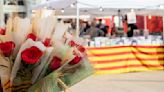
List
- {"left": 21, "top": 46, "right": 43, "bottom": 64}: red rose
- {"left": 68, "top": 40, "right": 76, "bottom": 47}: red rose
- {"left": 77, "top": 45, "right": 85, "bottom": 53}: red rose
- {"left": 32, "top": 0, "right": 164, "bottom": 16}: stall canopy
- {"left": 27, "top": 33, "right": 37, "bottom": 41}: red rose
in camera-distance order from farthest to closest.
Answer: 1. {"left": 32, "top": 0, "right": 164, "bottom": 16}: stall canopy
2. {"left": 77, "top": 45, "right": 85, "bottom": 53}: red rose
3. {"left": 68, "top": 40, "right": 76, "bottom": 47}: red rose
4. {"left": 27, "top": 33, "right": 37, "bottom": 41}: red rose
5. {"left": 21, "top": 46, "right": 43, "bottom": 64}: red rose

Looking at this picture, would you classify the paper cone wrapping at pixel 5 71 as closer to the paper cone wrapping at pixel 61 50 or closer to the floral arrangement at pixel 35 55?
the floral arrangement at pixel 35 55

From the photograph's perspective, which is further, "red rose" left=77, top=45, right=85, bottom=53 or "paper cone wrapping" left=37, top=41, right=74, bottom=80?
"red rose" left=77, top=45, right=85, bottom=53

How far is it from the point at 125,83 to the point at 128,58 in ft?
6.68

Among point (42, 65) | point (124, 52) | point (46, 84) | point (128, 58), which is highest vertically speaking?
point (42, 65)

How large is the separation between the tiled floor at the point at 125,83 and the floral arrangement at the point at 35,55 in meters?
6.84

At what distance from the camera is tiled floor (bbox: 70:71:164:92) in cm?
986

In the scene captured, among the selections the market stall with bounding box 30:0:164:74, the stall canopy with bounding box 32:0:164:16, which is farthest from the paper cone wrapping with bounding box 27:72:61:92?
the stall canopy with bounding box 32:0:164:16

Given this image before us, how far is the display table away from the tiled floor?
0.36 metres

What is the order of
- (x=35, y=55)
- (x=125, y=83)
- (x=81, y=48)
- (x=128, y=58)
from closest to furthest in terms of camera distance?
(x=35, y=55)
(x=81, y=48)
(x=125, y=83)
(x=128, y=58)

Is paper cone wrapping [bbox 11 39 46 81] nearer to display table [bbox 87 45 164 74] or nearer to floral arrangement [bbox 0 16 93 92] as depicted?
floral arrangement [bbox 0 16 93 92]

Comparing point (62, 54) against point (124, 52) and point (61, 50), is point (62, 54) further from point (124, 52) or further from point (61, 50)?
point (124, 52)

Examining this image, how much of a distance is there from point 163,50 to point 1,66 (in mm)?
11481

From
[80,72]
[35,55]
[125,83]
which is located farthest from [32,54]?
[125,83]

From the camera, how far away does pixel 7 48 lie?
7.62 ft
